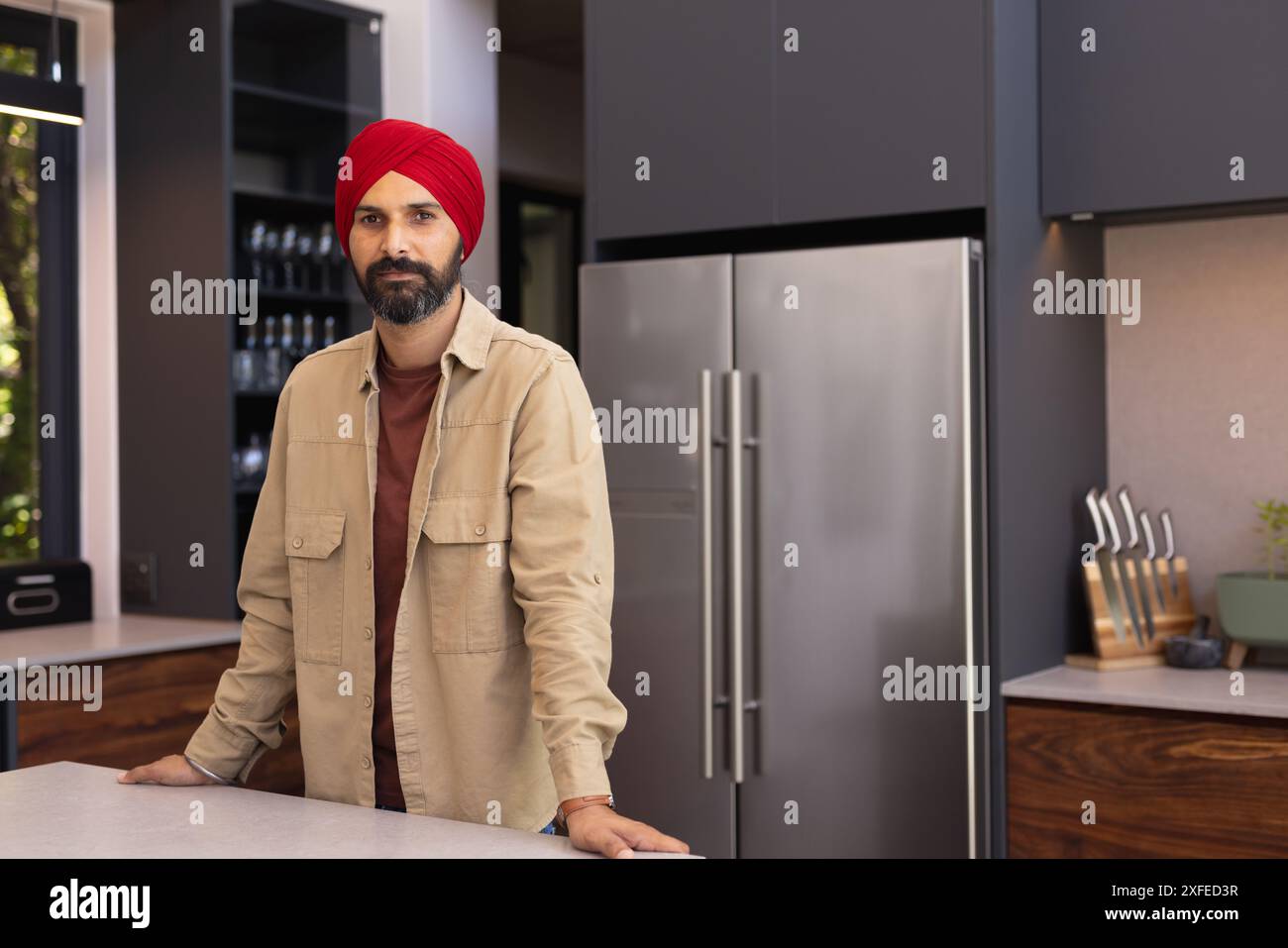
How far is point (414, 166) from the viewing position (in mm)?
1852

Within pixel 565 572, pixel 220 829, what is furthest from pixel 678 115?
pixel 220 829

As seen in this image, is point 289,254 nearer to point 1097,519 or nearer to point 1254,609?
point 1097,519

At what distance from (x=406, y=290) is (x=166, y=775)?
69 cm

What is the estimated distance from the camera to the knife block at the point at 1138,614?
3199mm

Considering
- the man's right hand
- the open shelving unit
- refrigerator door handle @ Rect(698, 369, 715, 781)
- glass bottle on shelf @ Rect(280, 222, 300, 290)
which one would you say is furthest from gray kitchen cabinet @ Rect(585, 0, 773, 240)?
the man's right hand

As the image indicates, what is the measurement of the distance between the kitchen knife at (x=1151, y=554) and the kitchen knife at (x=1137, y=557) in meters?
0.02

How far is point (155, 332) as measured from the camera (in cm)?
396

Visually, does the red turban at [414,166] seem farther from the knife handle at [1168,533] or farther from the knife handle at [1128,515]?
the knife handle at [1168,533]

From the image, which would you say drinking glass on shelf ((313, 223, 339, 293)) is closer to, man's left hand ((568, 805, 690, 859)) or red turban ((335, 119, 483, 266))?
red turban ((335, 119, 483, 266))

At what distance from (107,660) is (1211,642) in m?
2.46

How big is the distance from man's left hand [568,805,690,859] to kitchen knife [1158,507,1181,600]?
2.20 m

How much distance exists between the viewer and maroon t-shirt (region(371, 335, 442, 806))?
191 cm

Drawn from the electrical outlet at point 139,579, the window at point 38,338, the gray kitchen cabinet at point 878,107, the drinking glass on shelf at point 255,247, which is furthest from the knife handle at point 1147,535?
the window at point 38,338
